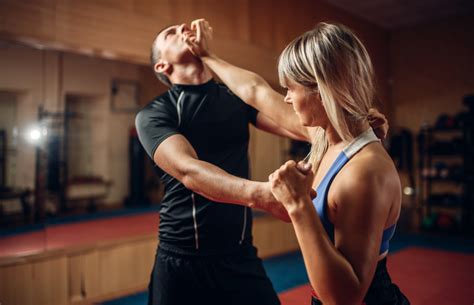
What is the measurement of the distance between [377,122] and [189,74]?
79cm

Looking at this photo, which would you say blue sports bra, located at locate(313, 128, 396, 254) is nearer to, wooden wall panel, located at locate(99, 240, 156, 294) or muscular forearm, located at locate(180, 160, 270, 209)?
muscular forearm, located at locate(180, 160, 270, 209)

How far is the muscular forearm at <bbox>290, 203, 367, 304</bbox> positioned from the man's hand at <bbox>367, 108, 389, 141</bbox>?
47 centimetres

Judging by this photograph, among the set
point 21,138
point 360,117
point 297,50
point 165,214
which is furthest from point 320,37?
point 21,138

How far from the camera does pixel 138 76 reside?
5023 millimetres

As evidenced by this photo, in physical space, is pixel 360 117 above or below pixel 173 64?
below

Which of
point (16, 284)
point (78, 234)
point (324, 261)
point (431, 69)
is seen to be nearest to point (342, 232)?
point (324, 261)

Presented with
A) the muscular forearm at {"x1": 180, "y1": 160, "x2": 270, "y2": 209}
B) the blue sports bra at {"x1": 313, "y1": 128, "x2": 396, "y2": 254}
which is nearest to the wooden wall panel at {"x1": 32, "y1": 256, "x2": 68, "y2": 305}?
the muscular forearm at {"x1": 180, "y1": 160, "x2": 270, "y2": 209}

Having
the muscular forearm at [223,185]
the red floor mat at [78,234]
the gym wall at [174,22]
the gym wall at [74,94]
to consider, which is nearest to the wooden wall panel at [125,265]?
the red floor mat at [78,234]

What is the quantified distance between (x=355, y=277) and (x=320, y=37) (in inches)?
22.9

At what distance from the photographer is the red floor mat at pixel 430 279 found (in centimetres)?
221

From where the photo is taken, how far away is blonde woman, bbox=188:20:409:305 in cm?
89

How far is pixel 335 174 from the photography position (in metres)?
1.04

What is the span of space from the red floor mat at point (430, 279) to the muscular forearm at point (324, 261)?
926mm

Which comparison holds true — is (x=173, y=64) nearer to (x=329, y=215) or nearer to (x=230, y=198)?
(x=230, y=198)
